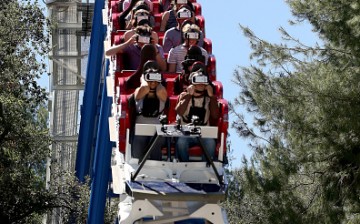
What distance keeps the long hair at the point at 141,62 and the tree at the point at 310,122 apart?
2.13 meters

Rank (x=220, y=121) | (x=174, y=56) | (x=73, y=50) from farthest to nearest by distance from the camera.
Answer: (x=73, y=50), (x=174, y=56), (x=220, y=121)

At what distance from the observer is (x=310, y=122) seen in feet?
61.0

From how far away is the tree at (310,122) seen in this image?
1830cm

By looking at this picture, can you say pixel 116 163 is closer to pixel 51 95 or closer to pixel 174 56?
pixel 174 56

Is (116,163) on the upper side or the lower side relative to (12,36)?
lower

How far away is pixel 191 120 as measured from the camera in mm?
16406

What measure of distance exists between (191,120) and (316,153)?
289 centimetres

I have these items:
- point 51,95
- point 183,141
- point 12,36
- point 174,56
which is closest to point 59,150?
point 51,95

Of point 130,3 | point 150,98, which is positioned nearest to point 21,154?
point 130,3

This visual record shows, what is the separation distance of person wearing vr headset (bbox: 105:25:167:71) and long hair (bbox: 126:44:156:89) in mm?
407

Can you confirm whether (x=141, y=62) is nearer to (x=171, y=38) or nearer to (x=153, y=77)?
(x=153, y=77)

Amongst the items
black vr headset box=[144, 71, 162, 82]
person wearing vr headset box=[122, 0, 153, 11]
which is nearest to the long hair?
black vr headset box=[144, 71, 162, 82]

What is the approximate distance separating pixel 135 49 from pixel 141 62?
61 centimetres

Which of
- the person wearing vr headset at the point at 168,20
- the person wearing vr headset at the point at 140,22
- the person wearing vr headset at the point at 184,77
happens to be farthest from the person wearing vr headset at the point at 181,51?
the person wearing vr headset at the point at 168,20
